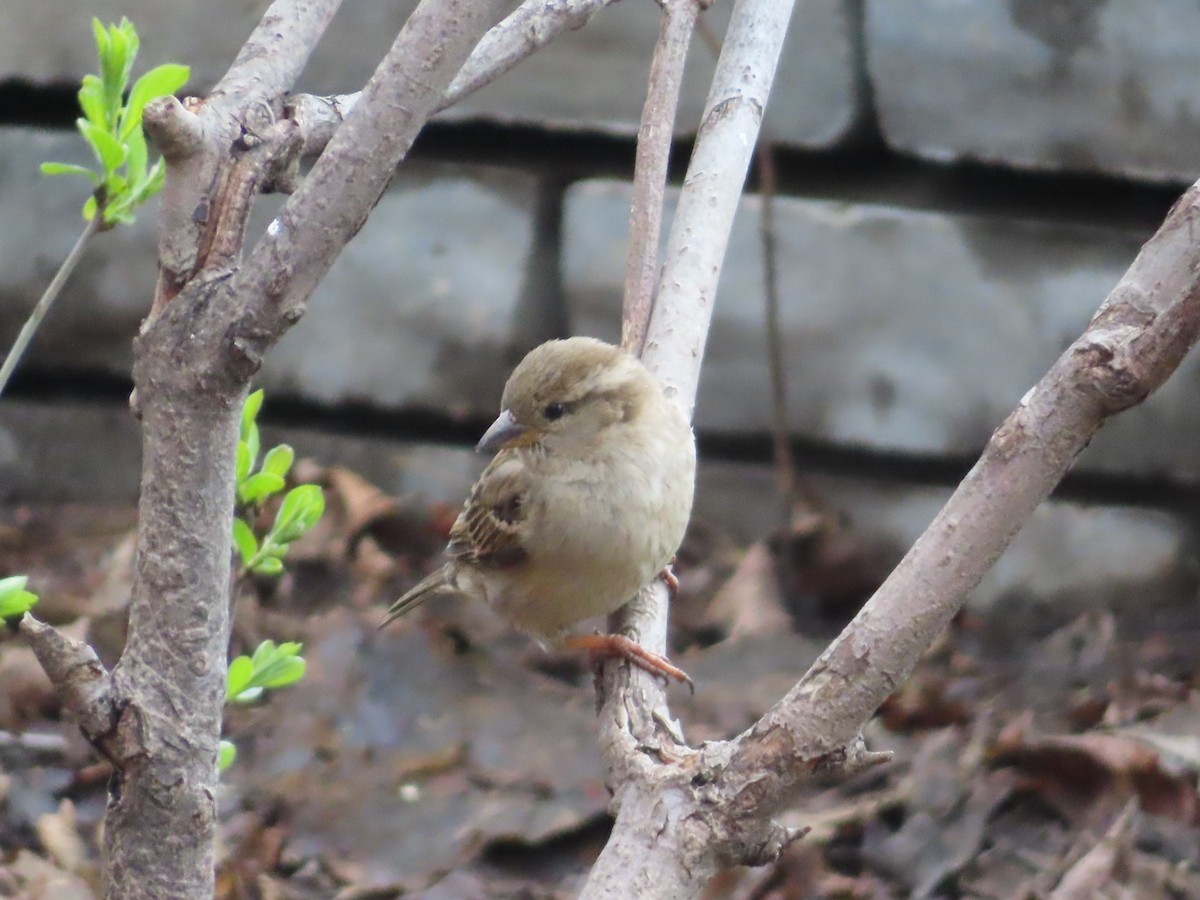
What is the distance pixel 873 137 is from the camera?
13.3ft

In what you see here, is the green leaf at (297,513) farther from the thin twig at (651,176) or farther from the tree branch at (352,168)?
the thin twig at (651,176)

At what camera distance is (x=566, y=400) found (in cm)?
263

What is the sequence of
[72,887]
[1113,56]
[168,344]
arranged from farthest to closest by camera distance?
[1113,56]
[72,887]
[168,344]

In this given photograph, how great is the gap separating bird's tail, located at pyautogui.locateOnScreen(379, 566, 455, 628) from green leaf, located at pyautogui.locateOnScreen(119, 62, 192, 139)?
74.6 inches

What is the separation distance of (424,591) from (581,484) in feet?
2.35

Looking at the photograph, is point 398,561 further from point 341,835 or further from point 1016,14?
point 1016,14

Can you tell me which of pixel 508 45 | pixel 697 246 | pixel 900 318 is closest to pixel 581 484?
pixel 697 246

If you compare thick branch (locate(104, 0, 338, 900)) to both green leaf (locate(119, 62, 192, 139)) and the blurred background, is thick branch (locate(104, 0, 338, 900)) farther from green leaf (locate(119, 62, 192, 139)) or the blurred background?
the blurred background

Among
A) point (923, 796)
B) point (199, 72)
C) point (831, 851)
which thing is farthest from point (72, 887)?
point (199, 72)

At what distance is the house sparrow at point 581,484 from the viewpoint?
2.47 m

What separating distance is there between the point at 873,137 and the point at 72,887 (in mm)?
2867

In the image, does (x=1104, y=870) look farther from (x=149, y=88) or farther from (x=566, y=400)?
(x=149, y=88)

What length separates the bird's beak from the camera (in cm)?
265

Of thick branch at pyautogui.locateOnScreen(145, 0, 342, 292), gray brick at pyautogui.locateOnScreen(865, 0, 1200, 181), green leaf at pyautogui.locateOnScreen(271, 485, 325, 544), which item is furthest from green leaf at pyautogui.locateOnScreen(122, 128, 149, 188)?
gray brick at pyautogui.locateOnScreen(865, 0, 1200, 181)
